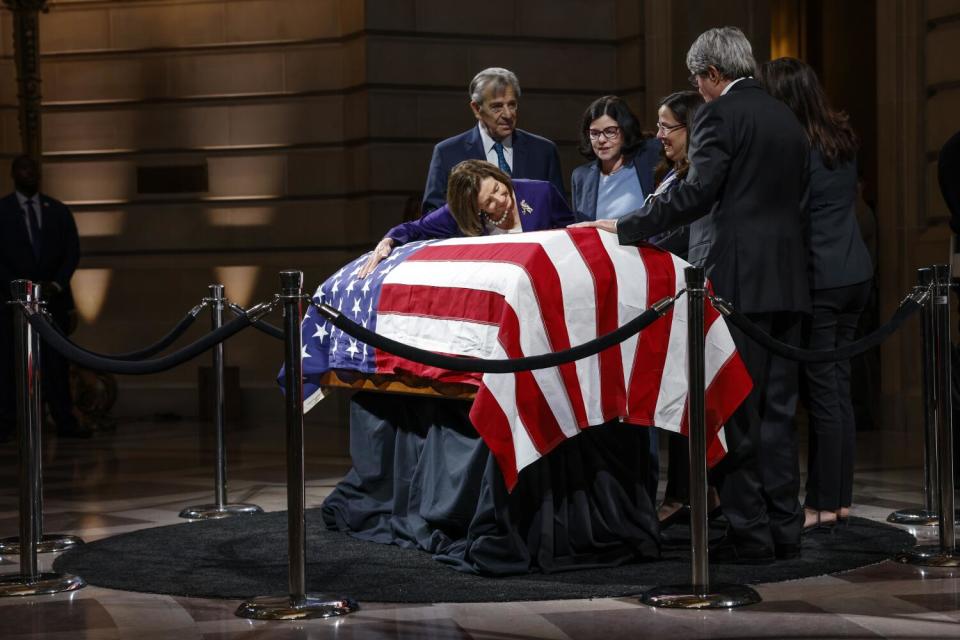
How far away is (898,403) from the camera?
10.3 metres

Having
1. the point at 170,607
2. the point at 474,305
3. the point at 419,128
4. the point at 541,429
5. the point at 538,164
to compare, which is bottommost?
the point at 170,607

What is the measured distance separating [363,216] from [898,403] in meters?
4.39

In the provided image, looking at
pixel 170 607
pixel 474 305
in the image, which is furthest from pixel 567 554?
pixel 170 607

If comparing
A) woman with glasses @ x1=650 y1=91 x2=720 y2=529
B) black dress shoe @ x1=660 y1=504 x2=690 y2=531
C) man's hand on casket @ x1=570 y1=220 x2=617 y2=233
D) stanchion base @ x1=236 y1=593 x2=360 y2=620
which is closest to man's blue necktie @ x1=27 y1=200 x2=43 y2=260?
woman with glasses @ x1=650 y1=91 x2=720 y2=529

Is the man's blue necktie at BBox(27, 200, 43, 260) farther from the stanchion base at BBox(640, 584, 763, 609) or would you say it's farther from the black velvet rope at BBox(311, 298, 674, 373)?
the stanchion base at BBox(640, 584, 763, 609)

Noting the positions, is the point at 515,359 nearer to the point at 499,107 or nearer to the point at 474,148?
the point at 499,107

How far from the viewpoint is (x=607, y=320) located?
5.36m

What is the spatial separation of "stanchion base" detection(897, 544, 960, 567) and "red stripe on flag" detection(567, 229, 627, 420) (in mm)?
1173

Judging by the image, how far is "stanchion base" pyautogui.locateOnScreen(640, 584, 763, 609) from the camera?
186 inches

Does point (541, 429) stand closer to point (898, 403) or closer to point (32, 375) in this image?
point (32, 375)

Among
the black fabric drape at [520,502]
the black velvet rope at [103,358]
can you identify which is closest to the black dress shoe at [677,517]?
the black fabric drape at [520,502]

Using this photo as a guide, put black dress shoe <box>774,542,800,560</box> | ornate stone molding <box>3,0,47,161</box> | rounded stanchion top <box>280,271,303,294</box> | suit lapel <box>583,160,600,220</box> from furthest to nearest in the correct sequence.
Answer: ornate stone molding <box>3,0,47,161</box> → suit lapel <box>583,160,600,220</box> → black dress shoe <box>774,542,800,560</box> → rounded stanchion top <box>280,271,303,294</box>

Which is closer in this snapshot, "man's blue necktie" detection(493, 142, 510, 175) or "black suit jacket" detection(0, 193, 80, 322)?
"man's blue necktie" detection(493, 142, 510, 175)

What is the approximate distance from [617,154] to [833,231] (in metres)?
1.07
